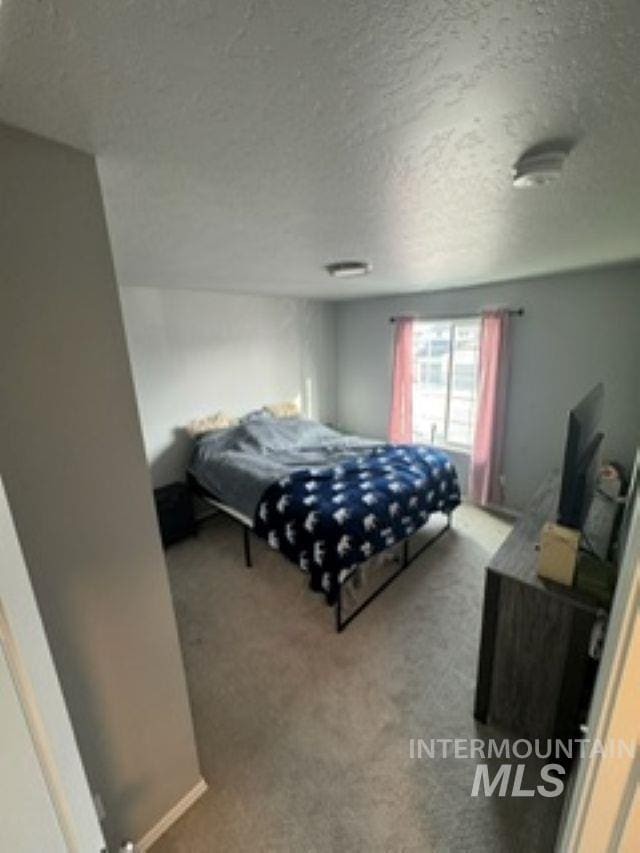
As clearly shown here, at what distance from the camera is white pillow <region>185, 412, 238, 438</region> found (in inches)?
141

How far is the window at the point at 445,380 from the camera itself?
154 inches

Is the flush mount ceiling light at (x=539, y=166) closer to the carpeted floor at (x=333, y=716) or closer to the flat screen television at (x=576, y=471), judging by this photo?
the flat screen television at (x=576, y=471)

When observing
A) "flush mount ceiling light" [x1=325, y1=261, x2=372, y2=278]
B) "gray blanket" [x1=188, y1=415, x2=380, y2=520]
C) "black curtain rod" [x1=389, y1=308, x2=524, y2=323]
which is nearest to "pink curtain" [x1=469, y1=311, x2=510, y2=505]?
"black curtain rod" [x1=389, y1=308, x2=524, y2=323]

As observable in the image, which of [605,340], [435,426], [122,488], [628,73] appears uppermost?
[628,73]

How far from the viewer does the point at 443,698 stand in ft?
6.22

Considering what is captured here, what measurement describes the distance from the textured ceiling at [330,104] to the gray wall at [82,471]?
20 cm

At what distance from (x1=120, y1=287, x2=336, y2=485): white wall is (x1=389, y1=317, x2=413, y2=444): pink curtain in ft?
3.41

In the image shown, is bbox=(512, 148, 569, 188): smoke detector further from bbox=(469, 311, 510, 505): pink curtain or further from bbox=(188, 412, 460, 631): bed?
bbox=(469, 311, 510, 505): pink curtain

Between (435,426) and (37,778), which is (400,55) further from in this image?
(435,426)

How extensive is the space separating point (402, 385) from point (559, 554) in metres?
3.01

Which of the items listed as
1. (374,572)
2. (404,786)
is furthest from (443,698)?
(374,572)

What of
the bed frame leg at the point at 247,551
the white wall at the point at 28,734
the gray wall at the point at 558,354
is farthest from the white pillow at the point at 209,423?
the white wall at the point at 28,734

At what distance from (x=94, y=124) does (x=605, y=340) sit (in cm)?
355

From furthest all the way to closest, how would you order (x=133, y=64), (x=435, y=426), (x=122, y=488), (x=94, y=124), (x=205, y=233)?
(x=435, y=426) < (x=205, y=233) < (x=122, y=488) < (x=94, y=124) < (x=133, y=64)
